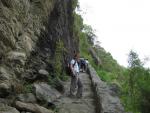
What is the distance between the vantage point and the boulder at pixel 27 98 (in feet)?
35.9

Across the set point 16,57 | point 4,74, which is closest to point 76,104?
point 16,57

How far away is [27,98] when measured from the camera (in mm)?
11125

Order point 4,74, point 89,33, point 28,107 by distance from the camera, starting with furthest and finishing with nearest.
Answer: point 89,33
point 4,74
point 28,107

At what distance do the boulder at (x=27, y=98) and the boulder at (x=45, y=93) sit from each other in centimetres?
25

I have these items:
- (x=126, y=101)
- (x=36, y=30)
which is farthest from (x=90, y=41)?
(x=36, y=30)

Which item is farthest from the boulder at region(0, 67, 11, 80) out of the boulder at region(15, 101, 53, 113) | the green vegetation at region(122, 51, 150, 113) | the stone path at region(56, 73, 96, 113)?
the green vegetation at region(122, 51, 150, 113)

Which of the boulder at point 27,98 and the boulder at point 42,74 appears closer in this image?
the boulder at point 27,98

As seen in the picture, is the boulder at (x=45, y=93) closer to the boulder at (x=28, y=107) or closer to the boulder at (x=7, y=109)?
the boulder at (x=28, y=107)

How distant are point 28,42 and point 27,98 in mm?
3242

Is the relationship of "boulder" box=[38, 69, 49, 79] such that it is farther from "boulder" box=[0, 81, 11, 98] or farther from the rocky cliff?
"boulder" box=[0, 81, 11, 98]

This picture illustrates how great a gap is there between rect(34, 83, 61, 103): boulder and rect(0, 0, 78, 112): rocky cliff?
0.41m

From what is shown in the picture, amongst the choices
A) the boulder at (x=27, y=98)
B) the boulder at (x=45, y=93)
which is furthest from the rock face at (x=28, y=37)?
the boulder at (x=45, y=93)

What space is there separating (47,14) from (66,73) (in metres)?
3.91

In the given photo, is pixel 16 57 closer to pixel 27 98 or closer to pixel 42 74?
pixel 27 98
